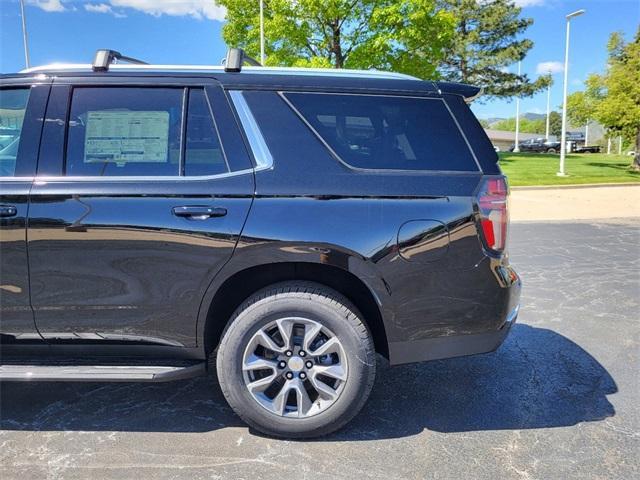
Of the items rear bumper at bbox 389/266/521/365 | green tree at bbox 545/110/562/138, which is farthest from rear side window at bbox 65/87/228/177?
A: green tree at bbox 545/110/562/138

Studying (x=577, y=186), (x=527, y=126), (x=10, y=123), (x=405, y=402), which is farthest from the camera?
(x=527, y=126)

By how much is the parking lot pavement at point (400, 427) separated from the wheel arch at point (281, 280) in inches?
20.5

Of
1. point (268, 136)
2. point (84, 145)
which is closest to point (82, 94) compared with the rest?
point (84, 145)

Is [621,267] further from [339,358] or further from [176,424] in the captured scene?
[176,424]

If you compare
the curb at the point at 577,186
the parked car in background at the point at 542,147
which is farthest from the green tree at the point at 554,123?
the curb at the point at 577,186

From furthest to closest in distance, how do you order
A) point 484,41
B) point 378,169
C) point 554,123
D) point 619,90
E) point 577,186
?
point 554,123
point 484,41
point 619,90
point 577,186
point 378,169

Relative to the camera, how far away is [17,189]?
8.59ft

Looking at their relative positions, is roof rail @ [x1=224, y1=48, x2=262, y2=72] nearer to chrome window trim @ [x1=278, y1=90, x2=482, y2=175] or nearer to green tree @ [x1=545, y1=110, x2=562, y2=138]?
chrome window trim @ [x1=278, y1=90, x2=482, y2=175]

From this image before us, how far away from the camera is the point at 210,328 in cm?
282

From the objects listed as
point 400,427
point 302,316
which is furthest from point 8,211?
point 400,427

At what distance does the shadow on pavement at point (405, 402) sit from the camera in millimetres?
2922

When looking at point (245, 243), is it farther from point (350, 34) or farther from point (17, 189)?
point (350, 34)

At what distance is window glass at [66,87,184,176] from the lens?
8.84 ft

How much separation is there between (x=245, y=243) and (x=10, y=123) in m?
1.54
